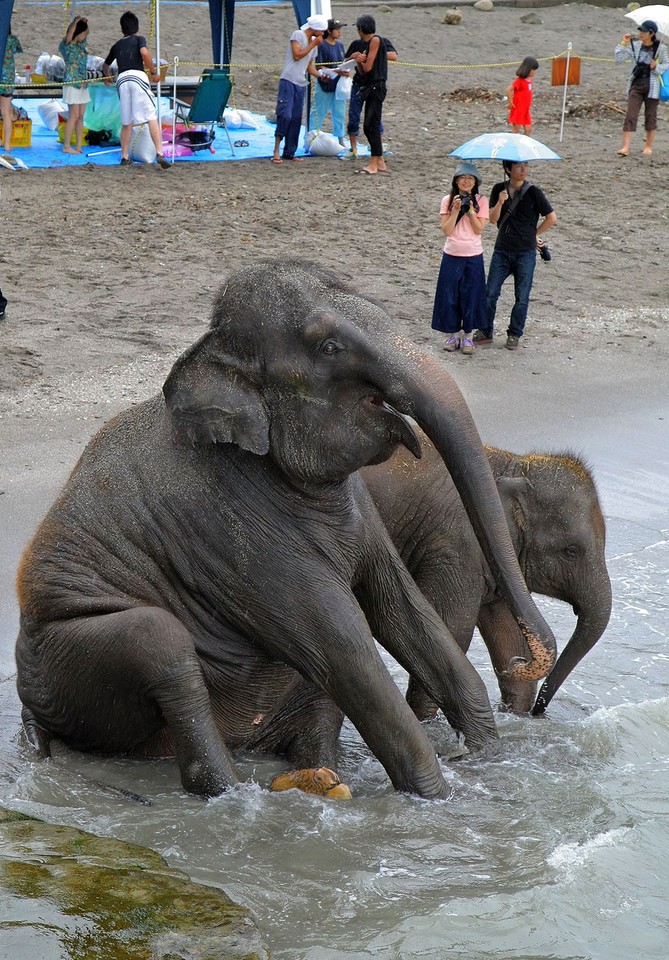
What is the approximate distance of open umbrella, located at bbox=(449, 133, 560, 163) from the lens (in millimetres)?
10961

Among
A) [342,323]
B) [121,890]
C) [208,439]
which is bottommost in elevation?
[121,890]

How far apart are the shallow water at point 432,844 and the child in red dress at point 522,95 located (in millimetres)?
15247

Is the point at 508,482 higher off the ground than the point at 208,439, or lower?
lower

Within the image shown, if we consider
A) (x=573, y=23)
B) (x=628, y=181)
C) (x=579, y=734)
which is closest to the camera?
(x=579, y=734)

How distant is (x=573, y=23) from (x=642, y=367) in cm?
2310

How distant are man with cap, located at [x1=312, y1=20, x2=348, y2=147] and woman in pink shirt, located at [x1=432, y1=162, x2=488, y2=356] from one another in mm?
8291

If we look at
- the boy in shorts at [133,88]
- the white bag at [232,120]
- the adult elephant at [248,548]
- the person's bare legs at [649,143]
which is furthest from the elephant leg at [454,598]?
the white bag at [232,120]

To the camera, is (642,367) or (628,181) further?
(628,181)

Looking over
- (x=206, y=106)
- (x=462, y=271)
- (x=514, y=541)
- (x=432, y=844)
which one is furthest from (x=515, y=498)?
(x=206, y=106)

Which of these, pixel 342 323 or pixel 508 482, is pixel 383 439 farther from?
pixel 508 482

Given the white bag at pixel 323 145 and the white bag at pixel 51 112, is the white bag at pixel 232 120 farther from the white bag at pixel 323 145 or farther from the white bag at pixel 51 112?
the white bag at pixel 51 112

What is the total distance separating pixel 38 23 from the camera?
2564cm

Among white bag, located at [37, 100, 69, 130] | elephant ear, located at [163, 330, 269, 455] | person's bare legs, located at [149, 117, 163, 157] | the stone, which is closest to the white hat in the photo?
person's bare legs, located at [149, 117, 163, 157]

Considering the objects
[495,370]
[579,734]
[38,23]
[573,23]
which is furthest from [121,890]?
[573,23]
